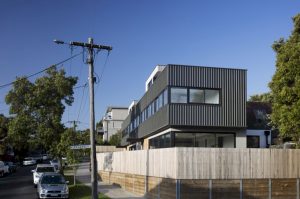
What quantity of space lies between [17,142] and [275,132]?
111ft

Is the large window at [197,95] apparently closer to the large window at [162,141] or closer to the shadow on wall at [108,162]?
the large window at [162,141]

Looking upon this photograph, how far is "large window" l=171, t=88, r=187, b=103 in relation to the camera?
101 feet

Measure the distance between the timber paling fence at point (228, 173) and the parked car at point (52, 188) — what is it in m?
6.26

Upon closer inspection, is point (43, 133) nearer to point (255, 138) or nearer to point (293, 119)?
point (255, 138)

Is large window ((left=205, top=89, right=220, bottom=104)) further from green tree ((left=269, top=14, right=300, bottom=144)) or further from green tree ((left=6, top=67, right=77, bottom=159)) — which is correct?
green tree ((left=6, top=67, right=77, bottom=159))

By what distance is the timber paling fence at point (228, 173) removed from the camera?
21.8 metres

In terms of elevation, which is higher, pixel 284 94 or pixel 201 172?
pixel 284 94

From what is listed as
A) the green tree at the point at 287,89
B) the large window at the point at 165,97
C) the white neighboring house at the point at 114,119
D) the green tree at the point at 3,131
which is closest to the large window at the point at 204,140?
the large window at the point at 165,97

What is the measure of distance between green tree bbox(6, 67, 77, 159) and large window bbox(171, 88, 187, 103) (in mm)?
29862

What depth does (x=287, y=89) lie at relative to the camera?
21188 mm

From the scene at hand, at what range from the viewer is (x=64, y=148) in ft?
136

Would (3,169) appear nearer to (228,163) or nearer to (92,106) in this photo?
(92,106)

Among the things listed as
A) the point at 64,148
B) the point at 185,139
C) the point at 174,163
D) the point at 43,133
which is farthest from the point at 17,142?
the point at 174,163

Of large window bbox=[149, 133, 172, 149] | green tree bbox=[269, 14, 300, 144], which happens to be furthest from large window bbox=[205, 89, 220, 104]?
green tree bbox=[269, 14, 300, 144]
